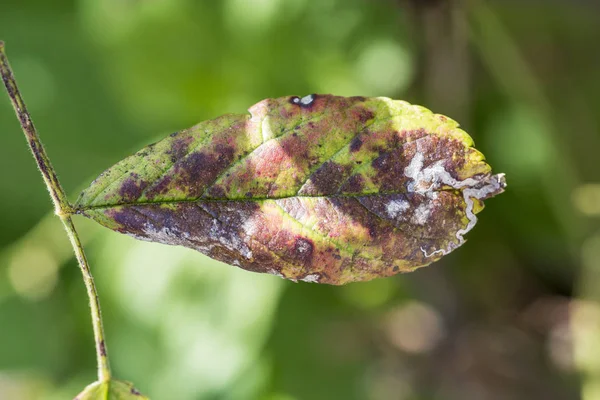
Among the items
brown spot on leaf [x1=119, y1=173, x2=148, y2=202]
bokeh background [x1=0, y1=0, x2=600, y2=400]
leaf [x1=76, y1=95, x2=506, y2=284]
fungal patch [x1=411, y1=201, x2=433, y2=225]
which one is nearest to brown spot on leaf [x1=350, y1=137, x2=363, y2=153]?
leaf [x1=76, y1=95, x2=506, y2=284]

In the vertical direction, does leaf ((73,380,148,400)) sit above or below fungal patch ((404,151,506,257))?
below

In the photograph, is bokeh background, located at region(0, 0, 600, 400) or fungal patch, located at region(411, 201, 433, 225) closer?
fungal patch, located at region(411, 201, 433, 225)

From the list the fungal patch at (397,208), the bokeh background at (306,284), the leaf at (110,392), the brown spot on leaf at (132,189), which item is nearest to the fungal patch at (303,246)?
the fungal patch at (397,208)

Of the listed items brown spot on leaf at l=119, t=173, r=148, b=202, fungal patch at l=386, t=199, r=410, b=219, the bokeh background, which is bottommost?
the bokeh background

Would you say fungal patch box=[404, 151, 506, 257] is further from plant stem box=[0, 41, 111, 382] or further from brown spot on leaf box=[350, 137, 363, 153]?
plant stem box=[0, 41, 111, 382]

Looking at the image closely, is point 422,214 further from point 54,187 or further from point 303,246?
point 54,187

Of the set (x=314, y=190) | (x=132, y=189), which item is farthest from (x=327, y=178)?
(x=132, y=189)

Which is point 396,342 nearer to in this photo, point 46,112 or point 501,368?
point 501,368
